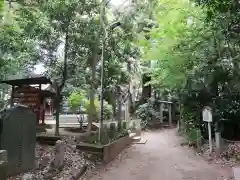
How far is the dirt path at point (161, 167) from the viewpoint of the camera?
358 inches

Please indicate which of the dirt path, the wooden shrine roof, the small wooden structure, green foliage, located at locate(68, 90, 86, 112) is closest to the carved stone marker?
the dirt path

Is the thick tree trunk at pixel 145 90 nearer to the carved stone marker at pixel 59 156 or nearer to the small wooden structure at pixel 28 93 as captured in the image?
the small wooden structure at pixel 28 93

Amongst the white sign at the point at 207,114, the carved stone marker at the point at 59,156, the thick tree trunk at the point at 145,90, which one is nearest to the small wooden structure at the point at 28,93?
the carved stone marker at the point at 59,156

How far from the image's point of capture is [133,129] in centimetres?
1800

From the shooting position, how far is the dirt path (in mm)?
9094

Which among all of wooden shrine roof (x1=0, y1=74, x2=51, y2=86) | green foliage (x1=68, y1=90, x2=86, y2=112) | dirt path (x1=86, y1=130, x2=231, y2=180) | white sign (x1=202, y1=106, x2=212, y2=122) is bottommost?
dirt path (x1=86, y1=130, x2=231, y2=180)

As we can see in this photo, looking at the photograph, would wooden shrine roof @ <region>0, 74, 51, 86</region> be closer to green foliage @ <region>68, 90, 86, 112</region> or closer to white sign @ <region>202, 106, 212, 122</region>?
green foliage @ <region>68, 90, 86, 112</region>

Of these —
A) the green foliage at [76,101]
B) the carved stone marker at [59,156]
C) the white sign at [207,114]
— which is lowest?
the carved stone marker at [59,156]

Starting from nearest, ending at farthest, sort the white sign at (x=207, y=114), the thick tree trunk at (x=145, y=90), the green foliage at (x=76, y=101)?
the white sign at (x=207, y=114) < the green foliage at (x=76, y=101) < the thick tree trunk at (x=145, y=90)

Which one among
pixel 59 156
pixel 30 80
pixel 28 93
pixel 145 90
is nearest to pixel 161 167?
pixel 59 156

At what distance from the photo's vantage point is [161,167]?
33.5 feet

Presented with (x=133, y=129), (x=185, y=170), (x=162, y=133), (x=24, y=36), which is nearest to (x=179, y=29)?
(x=185, y=170)

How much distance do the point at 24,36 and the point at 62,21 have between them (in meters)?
1.60

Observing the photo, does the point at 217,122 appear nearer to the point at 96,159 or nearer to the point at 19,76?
the point at 96,159
